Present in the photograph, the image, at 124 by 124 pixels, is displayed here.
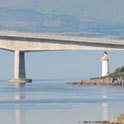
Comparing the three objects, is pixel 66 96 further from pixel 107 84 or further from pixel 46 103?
pixel 107 84

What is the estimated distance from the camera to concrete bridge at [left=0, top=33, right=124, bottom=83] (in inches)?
4469

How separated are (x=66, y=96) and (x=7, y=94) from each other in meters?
6.21

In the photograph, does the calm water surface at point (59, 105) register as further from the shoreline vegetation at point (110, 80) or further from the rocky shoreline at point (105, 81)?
the shoreline vegetation at point (110, 80)

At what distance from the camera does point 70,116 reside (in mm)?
65000

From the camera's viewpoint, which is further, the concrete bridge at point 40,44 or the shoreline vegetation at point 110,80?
the concrete bridge at point 40,44

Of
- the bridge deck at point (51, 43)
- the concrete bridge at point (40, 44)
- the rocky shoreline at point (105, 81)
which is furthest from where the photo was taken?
the concrete bridge at point (40, 44)

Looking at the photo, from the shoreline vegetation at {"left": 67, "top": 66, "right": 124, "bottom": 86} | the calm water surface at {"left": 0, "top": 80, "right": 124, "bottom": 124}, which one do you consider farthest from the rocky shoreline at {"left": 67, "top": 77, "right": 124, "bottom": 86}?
the calm water surface at {"left": 0, "top": 80, "right": 124, "bottom": 124}

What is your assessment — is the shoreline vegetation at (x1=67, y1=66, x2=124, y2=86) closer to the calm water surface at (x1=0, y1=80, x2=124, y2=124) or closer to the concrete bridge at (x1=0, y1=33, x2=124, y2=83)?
the concrete bridge at (x1=0, y1=33, x2=124, y2=83)

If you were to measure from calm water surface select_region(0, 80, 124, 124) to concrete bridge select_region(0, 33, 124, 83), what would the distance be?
33.1ft

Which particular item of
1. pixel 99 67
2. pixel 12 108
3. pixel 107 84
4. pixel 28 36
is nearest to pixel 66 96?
pixel 12 108

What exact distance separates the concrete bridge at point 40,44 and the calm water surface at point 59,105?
33.1ft

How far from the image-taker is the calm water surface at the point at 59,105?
6388cm

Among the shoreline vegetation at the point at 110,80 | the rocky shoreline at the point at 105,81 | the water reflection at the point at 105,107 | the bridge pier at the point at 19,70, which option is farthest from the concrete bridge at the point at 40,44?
the water reflection at the point at 105,107

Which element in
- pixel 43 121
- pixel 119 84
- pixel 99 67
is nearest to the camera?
pixel 43 121
